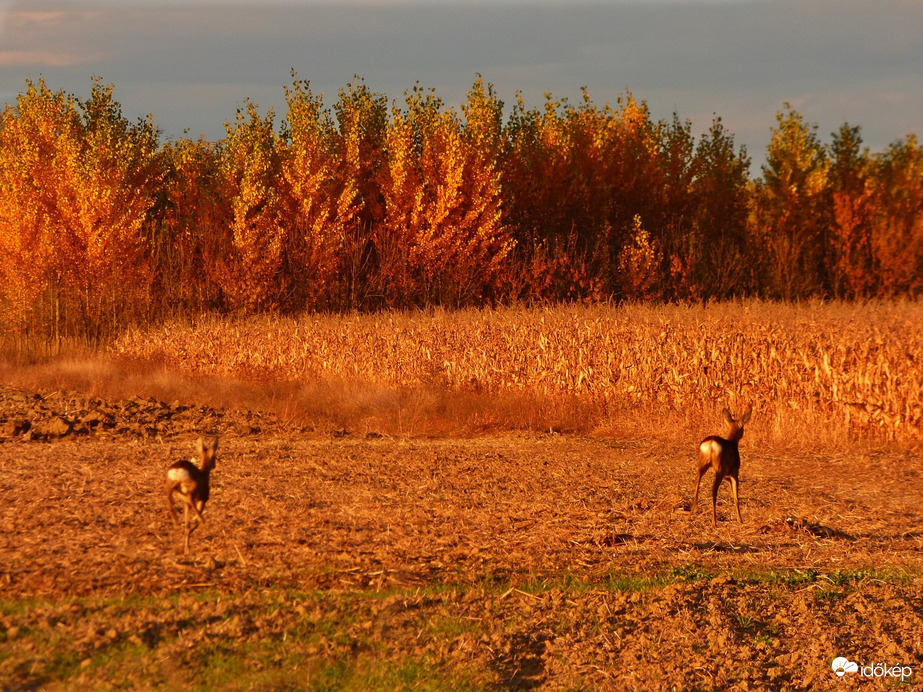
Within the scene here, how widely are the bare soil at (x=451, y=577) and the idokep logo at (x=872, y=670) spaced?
59 millimetres

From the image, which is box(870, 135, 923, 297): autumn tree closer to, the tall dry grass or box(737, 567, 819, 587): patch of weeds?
the tall dry grass

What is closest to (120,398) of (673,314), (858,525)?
(673,314)

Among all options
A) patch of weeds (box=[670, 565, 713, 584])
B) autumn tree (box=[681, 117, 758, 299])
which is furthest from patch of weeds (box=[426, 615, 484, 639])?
autumn tree (box=[681, 117, 758, 299])

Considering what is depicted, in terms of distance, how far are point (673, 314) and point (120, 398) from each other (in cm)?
1147

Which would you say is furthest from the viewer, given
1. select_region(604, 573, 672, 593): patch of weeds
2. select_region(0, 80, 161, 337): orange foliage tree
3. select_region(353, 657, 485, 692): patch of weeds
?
select_region(0, 80, 161, 337): orange foliage tree

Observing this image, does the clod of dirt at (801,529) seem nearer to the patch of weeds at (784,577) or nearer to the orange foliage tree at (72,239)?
the patch of weeds at (784,577)

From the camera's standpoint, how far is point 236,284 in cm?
3259

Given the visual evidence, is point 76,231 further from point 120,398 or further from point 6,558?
point 6,558

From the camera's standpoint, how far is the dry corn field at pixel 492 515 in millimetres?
6172

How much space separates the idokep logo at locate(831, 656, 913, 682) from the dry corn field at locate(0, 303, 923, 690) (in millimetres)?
18

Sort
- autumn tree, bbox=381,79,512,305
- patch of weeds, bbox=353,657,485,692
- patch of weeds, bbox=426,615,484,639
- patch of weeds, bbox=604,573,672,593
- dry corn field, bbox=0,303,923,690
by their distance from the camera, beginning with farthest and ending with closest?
autumn tree, bbox=381,79,512,305 < patch of weeds, bbox=604,573,672,593 < patch of weeds, bbox=426,615,484,639 < dry corn field, bbox=0,303,923,690 < patch of weeds, bbox=353,657,485,692

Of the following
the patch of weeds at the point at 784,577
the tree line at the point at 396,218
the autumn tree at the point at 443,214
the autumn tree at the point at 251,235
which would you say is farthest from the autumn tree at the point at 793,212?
the patch of weeds at the point at 784,577

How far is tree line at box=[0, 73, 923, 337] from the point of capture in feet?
105

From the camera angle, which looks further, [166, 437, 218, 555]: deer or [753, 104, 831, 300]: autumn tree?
[753, 104, 831, 300]: autumn tree
